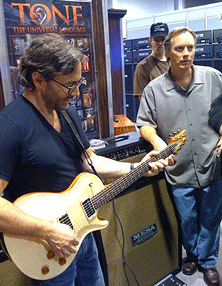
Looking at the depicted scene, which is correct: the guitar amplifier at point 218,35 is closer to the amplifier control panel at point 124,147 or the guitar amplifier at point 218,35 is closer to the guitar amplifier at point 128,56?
the guitar amplifier at point 128,56

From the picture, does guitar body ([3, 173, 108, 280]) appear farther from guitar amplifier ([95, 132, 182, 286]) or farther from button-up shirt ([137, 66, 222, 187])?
button-up shirt ([137, 66, 222, 187])

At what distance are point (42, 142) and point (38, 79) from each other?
22 cm

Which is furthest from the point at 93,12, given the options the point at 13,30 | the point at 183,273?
the point at 183,273

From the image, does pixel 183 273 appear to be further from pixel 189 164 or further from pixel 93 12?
pixel 93 12

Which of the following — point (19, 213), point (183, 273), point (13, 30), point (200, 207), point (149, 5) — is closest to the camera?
point (19, 213)

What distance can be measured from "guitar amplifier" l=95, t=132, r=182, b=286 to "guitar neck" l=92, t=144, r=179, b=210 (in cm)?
24

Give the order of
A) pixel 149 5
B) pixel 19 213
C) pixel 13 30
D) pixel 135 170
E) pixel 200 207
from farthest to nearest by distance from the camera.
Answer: pixel 149 5 < pixel 200 207 < pixel 13 30 < pixel 135 170 < pixel 19 213

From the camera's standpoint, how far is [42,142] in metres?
1.17

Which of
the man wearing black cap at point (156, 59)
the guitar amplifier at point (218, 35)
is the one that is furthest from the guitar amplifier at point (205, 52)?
the man wearing black cap at point (156, 59)

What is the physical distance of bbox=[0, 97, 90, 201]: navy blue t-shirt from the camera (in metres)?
1.08

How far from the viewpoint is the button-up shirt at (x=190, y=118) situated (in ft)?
6.19

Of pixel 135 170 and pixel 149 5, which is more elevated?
pixel 149 5

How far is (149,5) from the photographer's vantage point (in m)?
9.27

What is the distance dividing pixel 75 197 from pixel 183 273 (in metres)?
1.25
